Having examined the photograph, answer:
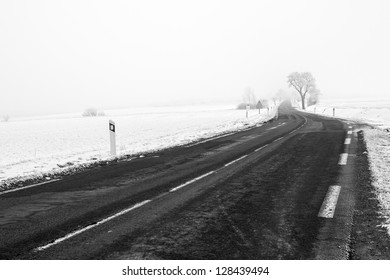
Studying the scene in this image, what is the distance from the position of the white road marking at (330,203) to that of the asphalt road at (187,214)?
0.07 meters

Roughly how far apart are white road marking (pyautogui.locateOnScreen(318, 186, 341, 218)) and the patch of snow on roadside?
694 mm

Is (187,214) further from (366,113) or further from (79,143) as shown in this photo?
(366,113)

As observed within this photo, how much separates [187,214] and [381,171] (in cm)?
536

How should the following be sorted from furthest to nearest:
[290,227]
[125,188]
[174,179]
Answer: [174,179], [125,188], [290,227]

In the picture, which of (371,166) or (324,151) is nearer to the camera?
(371,166)

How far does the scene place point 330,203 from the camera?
5.29 meters

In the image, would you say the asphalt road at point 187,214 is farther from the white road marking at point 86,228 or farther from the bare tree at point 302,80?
the bare tree at point 302,80

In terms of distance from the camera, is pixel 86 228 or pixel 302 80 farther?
pixel 302 80

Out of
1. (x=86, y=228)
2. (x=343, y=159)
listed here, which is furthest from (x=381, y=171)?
(x=86, y=228)

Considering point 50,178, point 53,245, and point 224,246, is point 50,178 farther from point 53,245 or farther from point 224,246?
point 224,246
